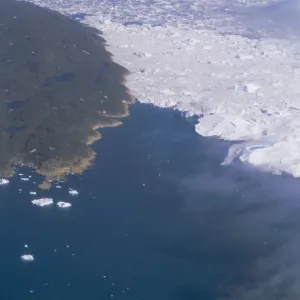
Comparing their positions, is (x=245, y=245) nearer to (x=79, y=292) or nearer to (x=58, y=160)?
(x=79, y=292)

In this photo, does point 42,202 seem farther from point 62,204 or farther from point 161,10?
point 161,10

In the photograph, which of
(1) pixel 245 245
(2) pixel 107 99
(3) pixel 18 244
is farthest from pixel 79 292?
(2) pixel 107 99

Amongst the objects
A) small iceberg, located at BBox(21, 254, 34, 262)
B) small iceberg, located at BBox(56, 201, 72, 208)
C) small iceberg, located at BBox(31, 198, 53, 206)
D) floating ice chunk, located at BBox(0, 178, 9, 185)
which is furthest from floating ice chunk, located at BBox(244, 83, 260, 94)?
small iceberg, located at BBox(21, 254, 34, 262)

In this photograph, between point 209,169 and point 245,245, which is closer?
point 245,245

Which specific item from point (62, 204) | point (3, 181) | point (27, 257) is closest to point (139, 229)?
point (62, 204)

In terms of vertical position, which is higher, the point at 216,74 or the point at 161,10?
the point at 216,74

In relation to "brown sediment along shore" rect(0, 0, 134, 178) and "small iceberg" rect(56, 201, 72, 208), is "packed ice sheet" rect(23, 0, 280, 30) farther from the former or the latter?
"small iceberg" rect(56, 201, 72, 208)
